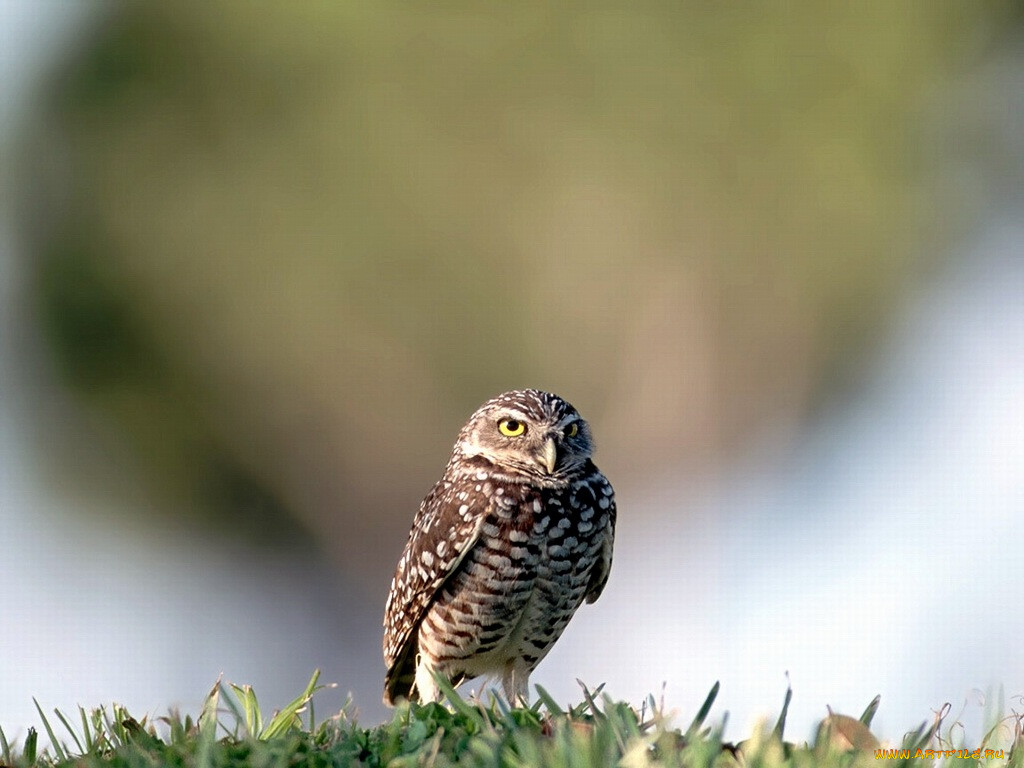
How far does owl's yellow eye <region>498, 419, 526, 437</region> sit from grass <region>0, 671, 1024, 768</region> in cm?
239

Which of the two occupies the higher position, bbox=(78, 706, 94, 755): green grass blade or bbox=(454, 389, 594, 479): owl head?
bbox=(454, 389, 594, 479): owl head

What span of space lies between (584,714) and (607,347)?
10503 mm

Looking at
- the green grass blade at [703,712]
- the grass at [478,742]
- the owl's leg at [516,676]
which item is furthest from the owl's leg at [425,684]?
the green grass blade at [703,712]

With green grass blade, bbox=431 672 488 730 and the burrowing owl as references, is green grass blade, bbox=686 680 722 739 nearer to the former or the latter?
green grass blade, bbox=431 672 488 730

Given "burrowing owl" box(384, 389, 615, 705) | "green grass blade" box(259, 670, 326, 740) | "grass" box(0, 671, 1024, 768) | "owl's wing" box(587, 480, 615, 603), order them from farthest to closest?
"owl's wing" box(587, 480, 615, 603), "burrowing owl" box(384, 389, 615, 705), "green grass blade" box(259, 670, 326, 740), "grass" box(0, 671, 1024, 768)

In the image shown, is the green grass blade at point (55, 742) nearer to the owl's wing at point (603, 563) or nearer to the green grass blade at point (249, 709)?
the green grass blade at point (249, 709)

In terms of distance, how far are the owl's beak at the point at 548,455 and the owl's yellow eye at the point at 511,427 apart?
0.14 m

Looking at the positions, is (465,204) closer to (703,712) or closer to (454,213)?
(454,213)

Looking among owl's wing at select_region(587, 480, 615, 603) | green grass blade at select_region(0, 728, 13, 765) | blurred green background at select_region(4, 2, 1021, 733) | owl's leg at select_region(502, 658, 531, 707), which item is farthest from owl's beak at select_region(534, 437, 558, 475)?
blurred green background at select_region(4, 2, 1021, 733)

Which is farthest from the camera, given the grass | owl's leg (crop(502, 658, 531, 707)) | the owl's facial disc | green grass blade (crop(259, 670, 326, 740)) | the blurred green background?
the blurred green background

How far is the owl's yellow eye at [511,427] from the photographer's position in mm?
6371

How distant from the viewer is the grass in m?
3.20

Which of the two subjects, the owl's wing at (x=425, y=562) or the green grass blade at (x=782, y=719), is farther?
the owl's wing at (x=425, y=562)
